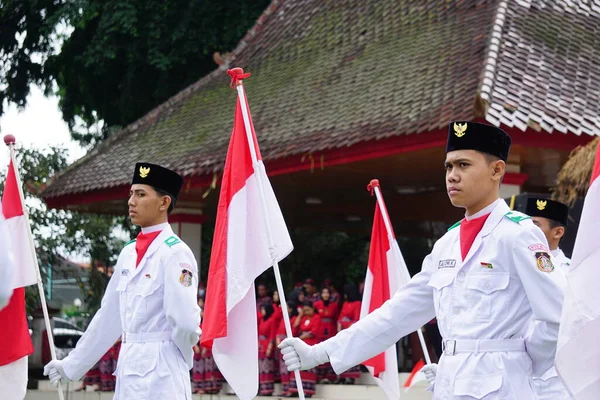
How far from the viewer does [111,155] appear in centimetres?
1725

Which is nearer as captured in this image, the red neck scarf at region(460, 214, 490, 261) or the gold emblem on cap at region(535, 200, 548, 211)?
the red neck scarf at region(460, 214, 490, 261)

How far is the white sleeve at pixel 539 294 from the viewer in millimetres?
4316

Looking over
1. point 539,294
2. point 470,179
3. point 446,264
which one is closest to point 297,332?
point 446,264

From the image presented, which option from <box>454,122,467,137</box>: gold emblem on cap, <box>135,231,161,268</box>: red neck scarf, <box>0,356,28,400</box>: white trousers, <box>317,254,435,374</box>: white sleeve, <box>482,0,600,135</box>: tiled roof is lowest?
<box>0,356,28,400</box>: white trousers

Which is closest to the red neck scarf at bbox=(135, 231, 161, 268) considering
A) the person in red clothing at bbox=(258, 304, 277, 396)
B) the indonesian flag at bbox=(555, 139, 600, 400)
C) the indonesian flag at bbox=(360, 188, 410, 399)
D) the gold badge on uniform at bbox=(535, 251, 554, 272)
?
the indonesian flag at bbox=(360, 188, 410, 399)

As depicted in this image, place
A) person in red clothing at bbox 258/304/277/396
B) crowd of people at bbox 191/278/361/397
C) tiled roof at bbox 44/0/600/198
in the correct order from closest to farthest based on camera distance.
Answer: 1. tiled roof at bbox 44/0/600/198
2. crowd of people at bbox 191/278/361/397
3. person in red clothing at bbox 258/304/277/396

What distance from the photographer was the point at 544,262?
4.41 meters

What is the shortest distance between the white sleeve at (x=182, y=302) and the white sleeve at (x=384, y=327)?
148cm

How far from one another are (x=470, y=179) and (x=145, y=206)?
2.63 m

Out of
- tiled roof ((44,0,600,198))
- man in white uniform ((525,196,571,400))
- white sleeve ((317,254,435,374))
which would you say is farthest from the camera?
tiled roof ((44,0,600,198))

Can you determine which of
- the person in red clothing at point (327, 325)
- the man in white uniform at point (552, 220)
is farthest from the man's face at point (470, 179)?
the person in red clothing at point (327, 325)

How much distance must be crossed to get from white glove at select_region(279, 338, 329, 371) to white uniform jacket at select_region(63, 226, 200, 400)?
4.88ft

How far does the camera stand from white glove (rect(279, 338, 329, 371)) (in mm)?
4777

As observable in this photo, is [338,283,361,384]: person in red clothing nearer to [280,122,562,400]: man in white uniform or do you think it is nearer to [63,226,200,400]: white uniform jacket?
[63,226,200,400]: white uniform jacket
